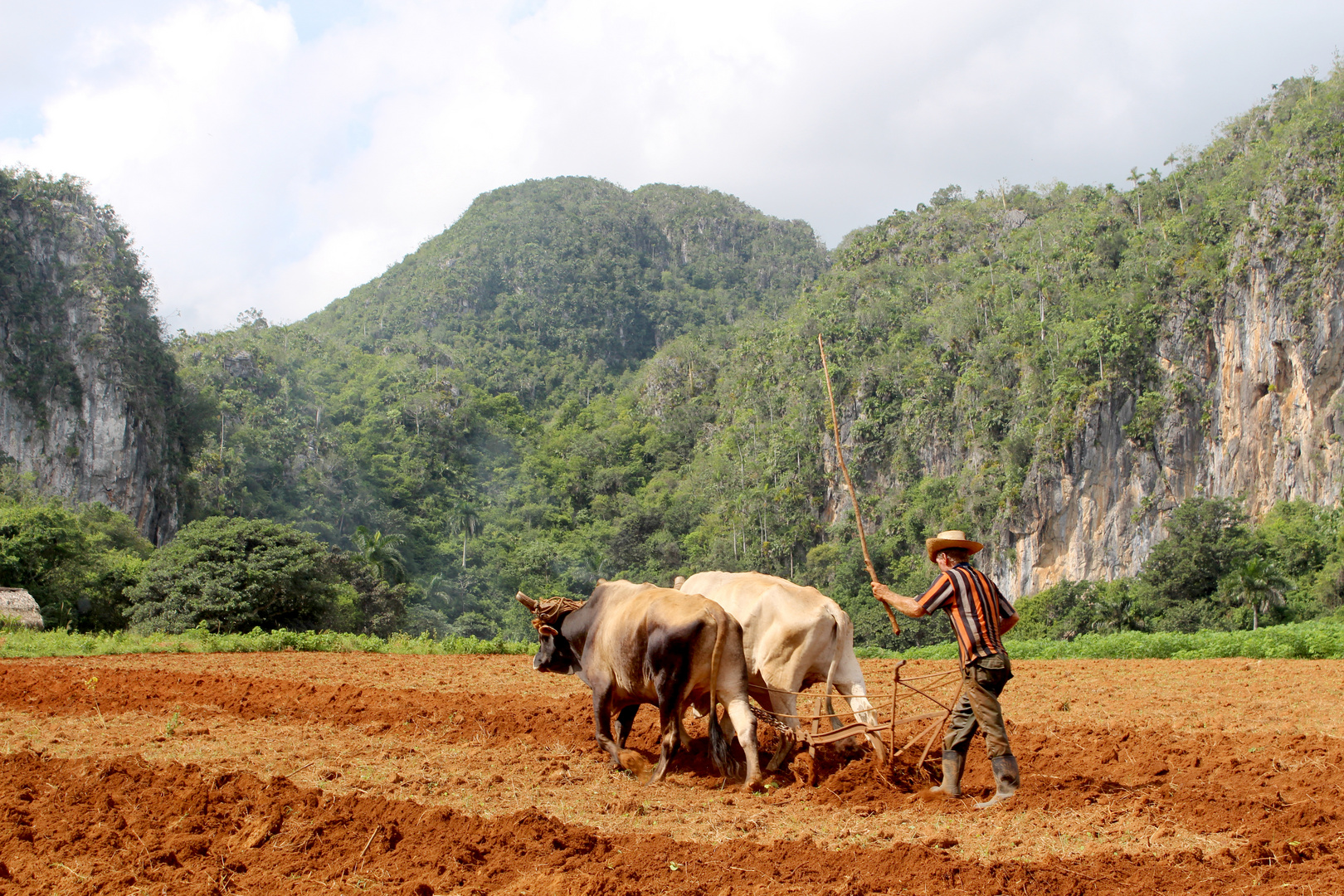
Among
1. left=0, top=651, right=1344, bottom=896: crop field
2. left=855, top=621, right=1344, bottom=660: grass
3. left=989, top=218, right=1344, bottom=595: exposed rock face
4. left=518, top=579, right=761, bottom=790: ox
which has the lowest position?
left=855, top=621, right=1344, bottom=660: grass

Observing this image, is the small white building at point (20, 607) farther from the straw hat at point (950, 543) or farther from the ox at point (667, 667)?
the straw hat at point (950, 543)

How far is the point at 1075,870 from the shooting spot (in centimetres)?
523

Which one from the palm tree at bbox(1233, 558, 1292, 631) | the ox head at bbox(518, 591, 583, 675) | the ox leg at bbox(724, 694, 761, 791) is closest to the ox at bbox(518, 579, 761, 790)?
the ox leg at bbox(724, 694, 761, 791)

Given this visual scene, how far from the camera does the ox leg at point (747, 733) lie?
785 centimetres

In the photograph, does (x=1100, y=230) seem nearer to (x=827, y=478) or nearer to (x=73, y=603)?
(x=827, y=478)

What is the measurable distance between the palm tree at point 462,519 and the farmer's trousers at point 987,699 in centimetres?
6360

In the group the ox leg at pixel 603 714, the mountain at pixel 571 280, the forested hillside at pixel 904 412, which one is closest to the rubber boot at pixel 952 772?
the ox leg at pixel 603 714

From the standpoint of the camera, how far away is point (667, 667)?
8.16 metres

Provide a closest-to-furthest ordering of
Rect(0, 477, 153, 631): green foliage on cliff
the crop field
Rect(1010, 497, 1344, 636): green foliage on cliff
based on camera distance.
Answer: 1. the crop field
2. Rect(0, 477, 153, 631): green foliage on cliff
3. Rect(1010, 497, 1344, 636): green foliage on cliff

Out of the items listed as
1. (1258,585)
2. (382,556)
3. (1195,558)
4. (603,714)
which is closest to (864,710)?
(603,714)

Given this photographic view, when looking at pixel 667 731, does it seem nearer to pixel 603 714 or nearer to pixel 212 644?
pixel 603 714

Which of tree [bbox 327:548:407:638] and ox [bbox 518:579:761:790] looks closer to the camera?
ox [bbox 518:579:761:790]

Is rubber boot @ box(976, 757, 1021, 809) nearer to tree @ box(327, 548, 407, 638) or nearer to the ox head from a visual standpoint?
the ox head

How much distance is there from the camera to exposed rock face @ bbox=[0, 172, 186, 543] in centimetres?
5494
